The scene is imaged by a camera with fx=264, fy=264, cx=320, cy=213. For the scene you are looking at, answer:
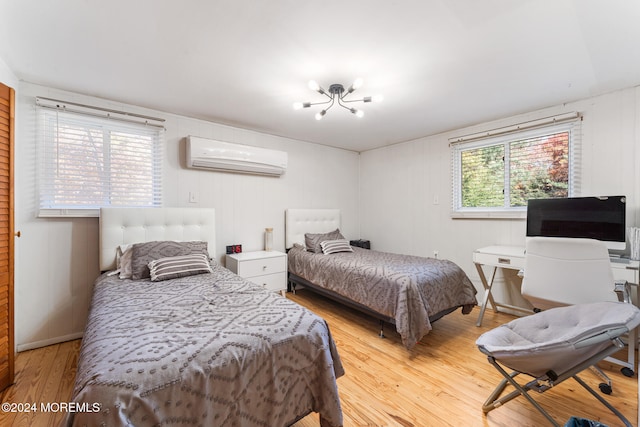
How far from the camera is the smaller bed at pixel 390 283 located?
7.31 feet

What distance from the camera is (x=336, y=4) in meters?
1.44

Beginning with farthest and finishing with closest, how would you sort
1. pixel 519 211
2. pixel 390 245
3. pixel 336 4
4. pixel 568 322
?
pixel 390 245
pixel 519 211
pixel 568 322
pixel 336 4

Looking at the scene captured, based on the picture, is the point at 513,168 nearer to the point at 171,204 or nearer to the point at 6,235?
the point at 171,204

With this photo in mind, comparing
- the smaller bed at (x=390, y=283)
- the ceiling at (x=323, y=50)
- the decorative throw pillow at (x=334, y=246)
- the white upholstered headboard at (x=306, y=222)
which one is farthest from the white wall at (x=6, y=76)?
the decorative throw pillow at (x=334, y=246)

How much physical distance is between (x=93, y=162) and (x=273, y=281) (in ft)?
7.41

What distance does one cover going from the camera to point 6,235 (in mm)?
1798

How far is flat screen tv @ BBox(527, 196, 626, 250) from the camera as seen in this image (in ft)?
7.65

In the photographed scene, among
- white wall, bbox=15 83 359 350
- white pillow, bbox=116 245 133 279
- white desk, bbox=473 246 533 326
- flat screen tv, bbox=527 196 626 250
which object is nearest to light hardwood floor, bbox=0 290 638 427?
white wall, bbox=15 83 359 350

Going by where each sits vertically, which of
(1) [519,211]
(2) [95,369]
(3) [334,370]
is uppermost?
(1) [519,211]

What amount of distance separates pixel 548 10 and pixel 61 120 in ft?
12.5

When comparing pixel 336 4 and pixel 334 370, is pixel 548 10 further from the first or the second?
pixel 334 370

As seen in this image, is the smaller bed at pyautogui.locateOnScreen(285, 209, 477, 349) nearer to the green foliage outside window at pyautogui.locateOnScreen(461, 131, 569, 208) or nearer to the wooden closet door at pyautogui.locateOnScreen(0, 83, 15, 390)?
the green foliage outside window at pyautogui.locateOnScreen(461, 131, 569, 208)

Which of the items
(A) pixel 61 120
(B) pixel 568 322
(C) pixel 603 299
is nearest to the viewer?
(B) pixel 568 322

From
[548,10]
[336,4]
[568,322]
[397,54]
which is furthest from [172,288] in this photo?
[548,10]
